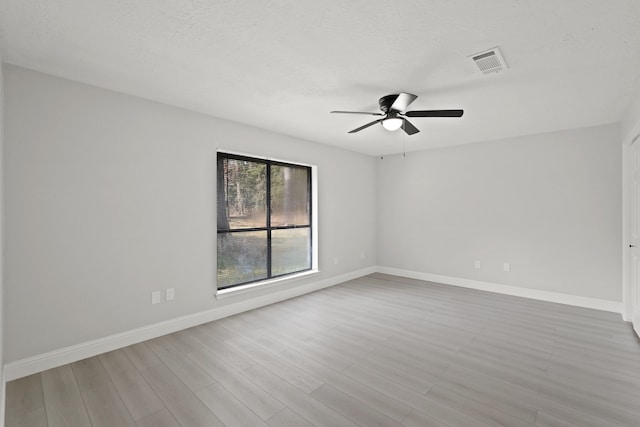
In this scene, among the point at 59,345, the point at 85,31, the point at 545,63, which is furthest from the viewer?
the point at 59,345

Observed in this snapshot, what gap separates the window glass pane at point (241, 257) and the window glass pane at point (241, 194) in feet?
0.49

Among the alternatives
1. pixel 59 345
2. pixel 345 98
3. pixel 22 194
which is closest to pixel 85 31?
pixel 22 194

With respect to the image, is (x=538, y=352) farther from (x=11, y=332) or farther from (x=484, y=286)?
(x=11, y=332)

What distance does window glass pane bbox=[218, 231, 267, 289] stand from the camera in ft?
12.4

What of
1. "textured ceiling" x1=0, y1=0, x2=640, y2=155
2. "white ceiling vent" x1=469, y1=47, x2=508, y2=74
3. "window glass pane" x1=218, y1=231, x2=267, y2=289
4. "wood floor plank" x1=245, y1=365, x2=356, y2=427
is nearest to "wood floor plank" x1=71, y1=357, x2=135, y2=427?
"wood floor plank" x1=245, y1=365, x2=356, y2=427

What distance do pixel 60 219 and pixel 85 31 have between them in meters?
1.55

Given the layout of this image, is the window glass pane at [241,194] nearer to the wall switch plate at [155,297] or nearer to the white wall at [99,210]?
the white wall at [99,210]

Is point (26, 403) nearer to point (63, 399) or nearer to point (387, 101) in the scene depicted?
point (63, 399)

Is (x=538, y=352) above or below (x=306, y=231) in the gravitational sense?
below

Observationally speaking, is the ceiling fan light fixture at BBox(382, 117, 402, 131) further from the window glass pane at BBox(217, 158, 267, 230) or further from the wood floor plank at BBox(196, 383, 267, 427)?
the wood floor plank at BBox(196, 383, 267, 427)

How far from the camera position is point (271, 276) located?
4336 millimetres

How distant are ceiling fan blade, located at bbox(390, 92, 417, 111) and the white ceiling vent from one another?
0.53 m

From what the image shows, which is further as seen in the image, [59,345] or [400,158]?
[400,158]

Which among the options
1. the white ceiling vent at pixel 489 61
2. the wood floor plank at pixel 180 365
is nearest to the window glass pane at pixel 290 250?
the wood floor plank at pixel 180 365
